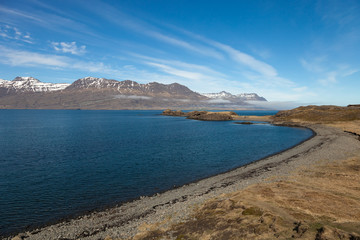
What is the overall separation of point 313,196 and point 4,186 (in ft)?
131

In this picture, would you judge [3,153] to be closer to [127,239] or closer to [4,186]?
[4,186]

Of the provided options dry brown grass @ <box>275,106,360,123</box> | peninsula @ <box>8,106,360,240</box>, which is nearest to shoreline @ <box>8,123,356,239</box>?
peninsula @ <box>8,106,360,240</box>

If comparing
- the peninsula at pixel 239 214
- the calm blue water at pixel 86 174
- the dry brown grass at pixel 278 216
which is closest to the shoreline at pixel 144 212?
the peninsula at pixel 239 214

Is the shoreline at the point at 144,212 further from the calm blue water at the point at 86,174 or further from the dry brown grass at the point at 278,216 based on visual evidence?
the calm blue water at the point at 86,174

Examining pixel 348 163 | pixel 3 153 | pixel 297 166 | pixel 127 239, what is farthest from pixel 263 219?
pixel 3 153

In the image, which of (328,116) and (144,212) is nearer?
(144,212)

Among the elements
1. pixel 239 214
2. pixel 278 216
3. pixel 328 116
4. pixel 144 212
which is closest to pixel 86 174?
pixel 144 212

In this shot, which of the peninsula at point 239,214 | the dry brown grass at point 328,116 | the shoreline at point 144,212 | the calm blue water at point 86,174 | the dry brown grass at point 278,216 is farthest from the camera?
the dry brown grass at point 328,116

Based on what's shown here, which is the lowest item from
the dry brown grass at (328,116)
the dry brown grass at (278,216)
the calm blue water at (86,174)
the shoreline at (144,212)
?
the calm blue water at (86,174)

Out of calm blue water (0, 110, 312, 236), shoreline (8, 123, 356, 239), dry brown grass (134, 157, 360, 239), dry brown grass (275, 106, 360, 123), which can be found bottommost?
calm blue water (0, 110, 312, 236)

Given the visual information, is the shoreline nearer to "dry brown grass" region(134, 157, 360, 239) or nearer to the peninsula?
the peninsula

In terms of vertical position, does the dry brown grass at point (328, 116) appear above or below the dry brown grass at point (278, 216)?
above

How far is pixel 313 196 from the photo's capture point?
20.5 metres

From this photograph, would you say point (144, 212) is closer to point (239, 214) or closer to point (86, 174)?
point (239, 214)
